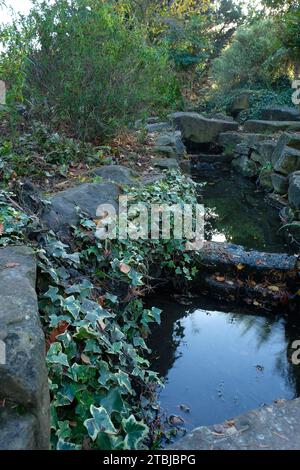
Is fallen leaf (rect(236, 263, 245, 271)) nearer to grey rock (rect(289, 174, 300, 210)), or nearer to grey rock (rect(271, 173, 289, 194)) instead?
grey rock (rect(289, 174, 300, 210))

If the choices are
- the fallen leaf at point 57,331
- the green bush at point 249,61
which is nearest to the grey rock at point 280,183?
the fallen leaf at point 57,331

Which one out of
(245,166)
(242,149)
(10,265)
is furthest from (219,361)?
(242,149)

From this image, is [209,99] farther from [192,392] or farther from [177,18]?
[192,392]

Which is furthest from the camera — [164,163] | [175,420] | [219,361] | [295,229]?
[295,229]

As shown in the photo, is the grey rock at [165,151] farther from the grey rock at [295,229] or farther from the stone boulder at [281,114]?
the stone boulder at [281,114]

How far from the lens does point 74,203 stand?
336cm

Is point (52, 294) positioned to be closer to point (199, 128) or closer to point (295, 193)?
point (295, 193)

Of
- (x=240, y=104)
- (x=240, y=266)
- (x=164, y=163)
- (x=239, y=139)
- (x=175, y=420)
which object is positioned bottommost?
(x=175, y=420)

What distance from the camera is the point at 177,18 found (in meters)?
12.2

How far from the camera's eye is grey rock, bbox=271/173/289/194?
7.38m

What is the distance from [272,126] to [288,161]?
316cm

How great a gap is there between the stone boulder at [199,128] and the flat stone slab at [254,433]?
10.3m

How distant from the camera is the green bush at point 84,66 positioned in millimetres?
4734
